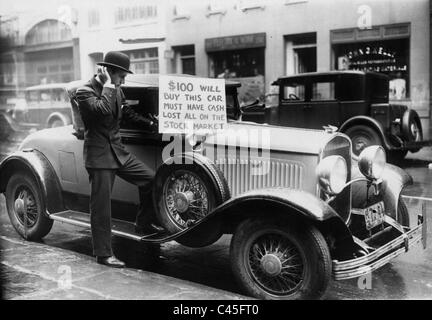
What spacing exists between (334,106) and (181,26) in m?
6.99

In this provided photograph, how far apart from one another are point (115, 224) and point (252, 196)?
1479mm

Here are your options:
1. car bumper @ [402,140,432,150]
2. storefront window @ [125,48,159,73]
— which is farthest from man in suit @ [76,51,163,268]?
car bumper @ [402,140,432,150]

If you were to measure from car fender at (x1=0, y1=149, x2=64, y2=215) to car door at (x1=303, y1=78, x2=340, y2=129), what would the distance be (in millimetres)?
6395

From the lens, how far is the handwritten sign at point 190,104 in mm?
3824

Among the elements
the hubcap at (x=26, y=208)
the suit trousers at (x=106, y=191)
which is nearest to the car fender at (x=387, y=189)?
the suit trousers at (x=106, y=191)

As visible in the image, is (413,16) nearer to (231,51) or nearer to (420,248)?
(231,51)

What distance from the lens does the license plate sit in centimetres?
368

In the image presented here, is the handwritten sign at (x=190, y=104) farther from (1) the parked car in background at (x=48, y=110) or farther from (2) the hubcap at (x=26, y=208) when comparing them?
(1) the parked car in background at (x=48, y=110)

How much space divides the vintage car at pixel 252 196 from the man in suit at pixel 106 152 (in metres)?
0.16

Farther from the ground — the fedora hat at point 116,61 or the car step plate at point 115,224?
the fedora hat at point 116,61

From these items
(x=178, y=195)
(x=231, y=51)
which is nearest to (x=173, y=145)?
(x=178, y=195)

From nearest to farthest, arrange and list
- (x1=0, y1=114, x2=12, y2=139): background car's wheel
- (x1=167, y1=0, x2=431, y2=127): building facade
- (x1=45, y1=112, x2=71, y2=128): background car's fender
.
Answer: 1. (x1=0, y1=114, x2=12, y2=139): background car's wheel
2. (x1=167, y1=0, x2=431, y2=127): building facade
3. (x1=45, y1=112, x2=71, y2=128): background car's fender

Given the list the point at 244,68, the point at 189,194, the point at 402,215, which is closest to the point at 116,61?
the point at 189,194

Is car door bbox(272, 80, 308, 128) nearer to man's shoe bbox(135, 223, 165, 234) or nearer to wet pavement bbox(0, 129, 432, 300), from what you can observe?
wet pavement bbox(0, 129, 432, 300)
